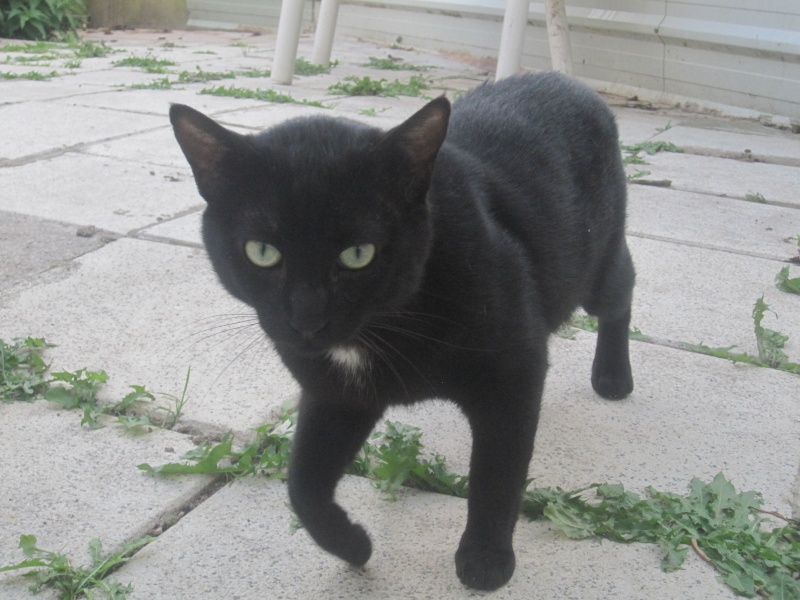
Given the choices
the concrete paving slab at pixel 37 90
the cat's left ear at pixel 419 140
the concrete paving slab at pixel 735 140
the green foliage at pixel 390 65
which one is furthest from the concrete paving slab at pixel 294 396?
the green foliage at pixel 390 65

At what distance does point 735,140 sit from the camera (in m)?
5.12

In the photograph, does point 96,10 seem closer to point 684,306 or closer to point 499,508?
point 684,306

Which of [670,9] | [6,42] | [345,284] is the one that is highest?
[670,9]

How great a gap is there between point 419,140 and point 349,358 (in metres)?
0.41

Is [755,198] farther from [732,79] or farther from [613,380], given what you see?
[732,79]

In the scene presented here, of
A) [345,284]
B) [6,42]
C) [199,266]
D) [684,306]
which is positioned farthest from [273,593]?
[6,42]

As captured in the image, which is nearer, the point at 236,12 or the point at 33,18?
the point at 33,18

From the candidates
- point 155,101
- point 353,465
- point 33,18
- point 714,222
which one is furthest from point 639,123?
point 33,18

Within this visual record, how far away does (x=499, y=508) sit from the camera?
4.98 ft

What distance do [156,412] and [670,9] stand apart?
538 cm

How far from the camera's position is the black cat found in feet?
4.77

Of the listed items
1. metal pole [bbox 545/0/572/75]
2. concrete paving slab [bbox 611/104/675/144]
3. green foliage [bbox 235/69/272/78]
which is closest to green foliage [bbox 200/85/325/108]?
green foliage [bbox 235/69/272/78]

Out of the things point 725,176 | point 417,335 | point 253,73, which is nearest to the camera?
point 417,335

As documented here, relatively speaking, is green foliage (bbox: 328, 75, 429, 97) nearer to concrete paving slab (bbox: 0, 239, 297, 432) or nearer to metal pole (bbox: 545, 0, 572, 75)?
metal pole (bbox: 545, 0, 572, 75)
